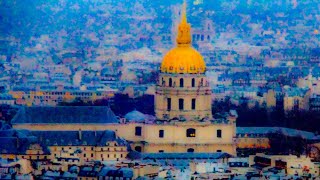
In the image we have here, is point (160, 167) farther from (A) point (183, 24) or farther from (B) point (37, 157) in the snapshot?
(A) point (183, 24)

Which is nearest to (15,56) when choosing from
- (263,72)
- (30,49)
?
(30,49)

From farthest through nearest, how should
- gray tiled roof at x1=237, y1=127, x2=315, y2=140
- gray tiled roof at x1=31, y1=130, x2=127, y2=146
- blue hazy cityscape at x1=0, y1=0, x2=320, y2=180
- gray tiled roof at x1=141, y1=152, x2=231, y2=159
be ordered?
1. gray tiled roof at x1=237, y1=127, x2=315, y2=140
2. gray tiled roof at x1=31, y1=130, x2=127, y2=146
3. gray tiled roof at x1=141, y1=152, x2=231, y2=159
4. blue hazy cityscape at x1=0, y1=0, x2=320, y2=180

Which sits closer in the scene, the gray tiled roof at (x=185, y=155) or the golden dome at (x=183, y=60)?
the gray tiled roof at (x=185, y=155)

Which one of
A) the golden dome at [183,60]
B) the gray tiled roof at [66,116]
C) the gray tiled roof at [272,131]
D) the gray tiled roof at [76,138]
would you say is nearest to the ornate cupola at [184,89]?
the golden dome at [183,60]

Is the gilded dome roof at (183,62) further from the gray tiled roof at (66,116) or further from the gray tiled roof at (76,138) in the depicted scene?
the gray tiled roof at (76,138)

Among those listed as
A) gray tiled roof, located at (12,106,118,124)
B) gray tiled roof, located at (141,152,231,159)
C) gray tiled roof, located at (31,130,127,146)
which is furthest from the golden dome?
gray tiled roof, located at (31,130,127,146)

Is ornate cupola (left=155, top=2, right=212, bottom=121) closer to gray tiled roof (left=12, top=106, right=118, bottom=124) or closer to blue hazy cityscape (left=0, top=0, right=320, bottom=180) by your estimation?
blue hazy cityscape (left=0, top=0, right=320, bottom=180)

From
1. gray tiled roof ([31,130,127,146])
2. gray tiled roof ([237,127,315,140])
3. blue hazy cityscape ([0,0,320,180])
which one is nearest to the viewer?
blue hazy cityscape ([0,0,320,180])
